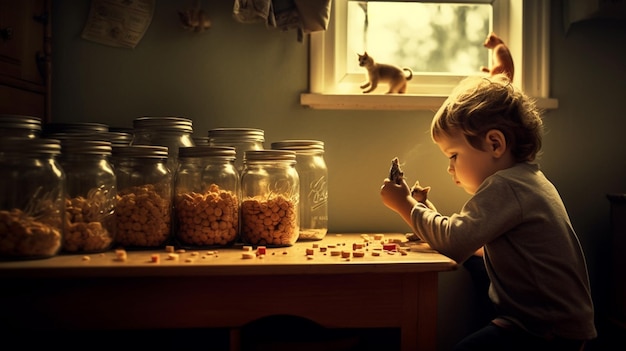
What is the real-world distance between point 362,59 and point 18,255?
40.1 inches

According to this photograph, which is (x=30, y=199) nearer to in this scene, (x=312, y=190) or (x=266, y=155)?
(x=266, y=155)

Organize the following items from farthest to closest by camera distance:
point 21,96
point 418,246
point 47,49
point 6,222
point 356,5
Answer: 1. point 356,5
2. point 47,49
3. point 21,96
4. point 418,246
5. point 6,222

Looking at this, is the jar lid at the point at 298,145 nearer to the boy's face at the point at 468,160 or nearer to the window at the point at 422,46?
the window at the point at 422,46

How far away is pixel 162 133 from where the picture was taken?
1276mm

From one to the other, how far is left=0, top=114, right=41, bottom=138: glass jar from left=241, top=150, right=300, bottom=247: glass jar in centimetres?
48

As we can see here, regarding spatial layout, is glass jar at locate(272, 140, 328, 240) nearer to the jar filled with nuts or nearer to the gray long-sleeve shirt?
the jar filled with nuts

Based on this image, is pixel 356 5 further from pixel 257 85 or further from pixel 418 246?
pixel 418 246

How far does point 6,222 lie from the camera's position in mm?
978

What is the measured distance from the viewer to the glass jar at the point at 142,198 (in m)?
1.11

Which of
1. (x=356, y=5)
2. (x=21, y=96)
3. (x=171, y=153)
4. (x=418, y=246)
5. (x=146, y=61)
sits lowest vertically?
(x=418, y=246)

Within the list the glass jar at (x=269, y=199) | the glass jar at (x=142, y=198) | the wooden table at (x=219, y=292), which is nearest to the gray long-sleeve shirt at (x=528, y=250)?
the wooden table at (x=219, y=292)

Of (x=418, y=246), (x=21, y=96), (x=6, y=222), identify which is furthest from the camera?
(x=21, y=96)

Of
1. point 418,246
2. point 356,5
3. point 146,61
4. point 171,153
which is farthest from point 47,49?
point 418,246

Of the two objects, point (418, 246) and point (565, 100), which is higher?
point (565, 100)
